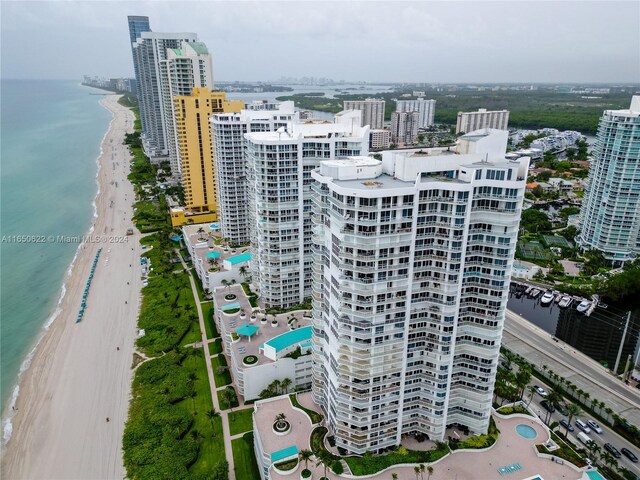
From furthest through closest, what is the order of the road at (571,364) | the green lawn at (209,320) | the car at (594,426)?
1. the green lawn at (209,320)
2. the road at (571,364)
3. the car at (594,426)

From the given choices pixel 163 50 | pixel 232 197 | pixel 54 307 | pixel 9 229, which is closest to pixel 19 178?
pixel 9 229

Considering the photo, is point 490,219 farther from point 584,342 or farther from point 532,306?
point 532,306

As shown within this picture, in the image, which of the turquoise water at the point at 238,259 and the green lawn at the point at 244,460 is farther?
the turquoise water at the point at 238,259

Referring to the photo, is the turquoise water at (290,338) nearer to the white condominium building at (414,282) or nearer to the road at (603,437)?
the white condominium building at (414,282)

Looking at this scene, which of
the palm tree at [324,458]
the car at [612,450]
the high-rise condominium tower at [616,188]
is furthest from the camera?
the high-rise condominium tower at [616,188]

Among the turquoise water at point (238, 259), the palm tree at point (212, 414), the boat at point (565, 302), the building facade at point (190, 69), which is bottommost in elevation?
the palm tree at point (212, 414)

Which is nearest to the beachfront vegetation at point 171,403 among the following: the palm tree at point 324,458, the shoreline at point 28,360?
the palm tree at point 324,458
